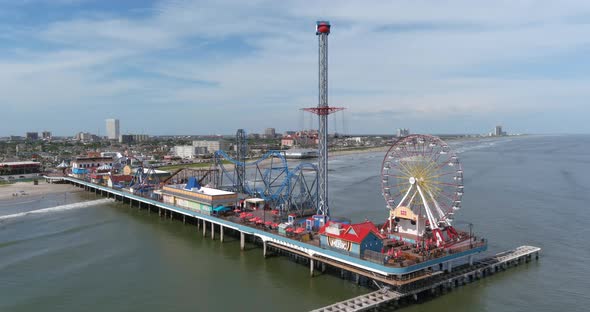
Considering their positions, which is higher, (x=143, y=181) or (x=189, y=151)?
(x=189, y=151)

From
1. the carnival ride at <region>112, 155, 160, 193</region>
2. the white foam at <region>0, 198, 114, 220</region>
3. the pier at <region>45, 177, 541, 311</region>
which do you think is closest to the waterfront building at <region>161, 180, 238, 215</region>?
the pier at <region>45, 177, 541, 311</region>

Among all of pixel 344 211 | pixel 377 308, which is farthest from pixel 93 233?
pixel 377 308

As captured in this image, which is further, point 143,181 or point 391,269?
point 143,181

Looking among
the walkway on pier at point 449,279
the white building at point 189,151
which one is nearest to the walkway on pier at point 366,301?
the walkway on pier at point 449,279

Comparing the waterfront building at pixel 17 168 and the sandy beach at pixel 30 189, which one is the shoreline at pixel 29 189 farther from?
the waterfront building at pixel 17 168

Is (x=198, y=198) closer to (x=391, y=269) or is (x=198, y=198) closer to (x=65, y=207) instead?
(x=391, y=269)

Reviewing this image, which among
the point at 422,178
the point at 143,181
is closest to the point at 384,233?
the point at 422,178

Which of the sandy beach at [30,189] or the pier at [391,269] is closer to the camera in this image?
the pier at [391,269]

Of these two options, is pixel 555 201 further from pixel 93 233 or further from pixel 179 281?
pixel 93 233
